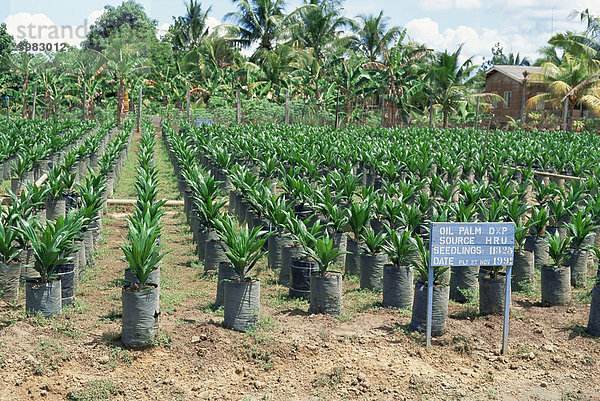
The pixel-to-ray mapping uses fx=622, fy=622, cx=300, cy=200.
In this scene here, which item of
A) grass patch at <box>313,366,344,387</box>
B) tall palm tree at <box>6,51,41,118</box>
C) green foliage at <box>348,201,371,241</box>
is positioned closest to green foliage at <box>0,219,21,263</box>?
grass patch at <box>313,366,344,387</box>

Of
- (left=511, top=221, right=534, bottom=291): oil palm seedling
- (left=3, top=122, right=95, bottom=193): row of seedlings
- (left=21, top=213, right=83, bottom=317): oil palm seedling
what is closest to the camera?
(left=21, top=213, right=83, bottom=317): oil palm seedling

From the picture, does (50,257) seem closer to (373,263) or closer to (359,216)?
(373,263)

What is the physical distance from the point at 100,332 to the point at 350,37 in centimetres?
4248

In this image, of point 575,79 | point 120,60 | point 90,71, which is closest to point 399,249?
point 575,79

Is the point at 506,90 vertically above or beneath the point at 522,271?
above

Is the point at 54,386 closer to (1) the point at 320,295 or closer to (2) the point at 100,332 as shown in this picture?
(2) the point at 100,332

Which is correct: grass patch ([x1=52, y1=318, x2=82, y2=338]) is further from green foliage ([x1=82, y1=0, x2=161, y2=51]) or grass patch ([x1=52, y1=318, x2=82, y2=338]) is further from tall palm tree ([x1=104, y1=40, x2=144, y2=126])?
green foliage ([x1=82, y1=0, x2=161, y2=51])

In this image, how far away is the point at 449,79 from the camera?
37.7 m

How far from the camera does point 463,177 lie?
1530cm

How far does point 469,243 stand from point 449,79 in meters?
34.1

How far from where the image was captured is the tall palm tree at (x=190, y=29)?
164 feet

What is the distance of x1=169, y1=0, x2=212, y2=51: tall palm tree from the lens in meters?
50.0

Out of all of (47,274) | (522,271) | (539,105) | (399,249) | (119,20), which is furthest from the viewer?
(119,20)

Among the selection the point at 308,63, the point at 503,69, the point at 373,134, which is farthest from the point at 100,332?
the point at 503,69
